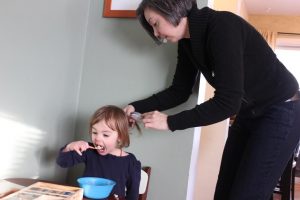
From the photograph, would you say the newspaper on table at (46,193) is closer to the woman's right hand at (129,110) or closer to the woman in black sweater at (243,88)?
the woman in black sweater at (243,88)

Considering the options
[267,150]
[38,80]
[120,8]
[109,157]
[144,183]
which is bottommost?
[144,183]

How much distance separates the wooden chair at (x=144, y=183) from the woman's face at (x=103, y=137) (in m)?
0.21

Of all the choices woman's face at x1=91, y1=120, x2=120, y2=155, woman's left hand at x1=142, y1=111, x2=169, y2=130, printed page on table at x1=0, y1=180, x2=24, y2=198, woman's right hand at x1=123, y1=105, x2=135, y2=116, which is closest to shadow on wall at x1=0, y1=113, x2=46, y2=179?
printed page on table at x1=0, y1=180, x2=24, y2=198

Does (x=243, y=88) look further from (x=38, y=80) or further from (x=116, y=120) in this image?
(x=38, y=80)

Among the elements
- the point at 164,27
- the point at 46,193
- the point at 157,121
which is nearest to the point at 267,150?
the point at 157,121

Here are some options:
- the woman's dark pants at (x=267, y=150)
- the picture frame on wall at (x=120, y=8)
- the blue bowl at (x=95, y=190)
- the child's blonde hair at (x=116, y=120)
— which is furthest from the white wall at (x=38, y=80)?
the woman's dark pants at (x=267, y=150)

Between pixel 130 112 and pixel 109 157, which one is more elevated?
pixel 130 112

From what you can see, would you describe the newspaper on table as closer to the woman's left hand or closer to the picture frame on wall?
the woman's left hand

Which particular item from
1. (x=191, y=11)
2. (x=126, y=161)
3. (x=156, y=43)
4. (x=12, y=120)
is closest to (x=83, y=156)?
(x=126, y=161)

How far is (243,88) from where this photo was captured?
3.67ft

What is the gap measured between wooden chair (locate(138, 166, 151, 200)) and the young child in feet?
0.36

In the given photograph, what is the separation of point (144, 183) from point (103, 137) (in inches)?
11.2

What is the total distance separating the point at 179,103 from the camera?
145cm

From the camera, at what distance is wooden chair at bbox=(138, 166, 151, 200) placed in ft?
4.82
